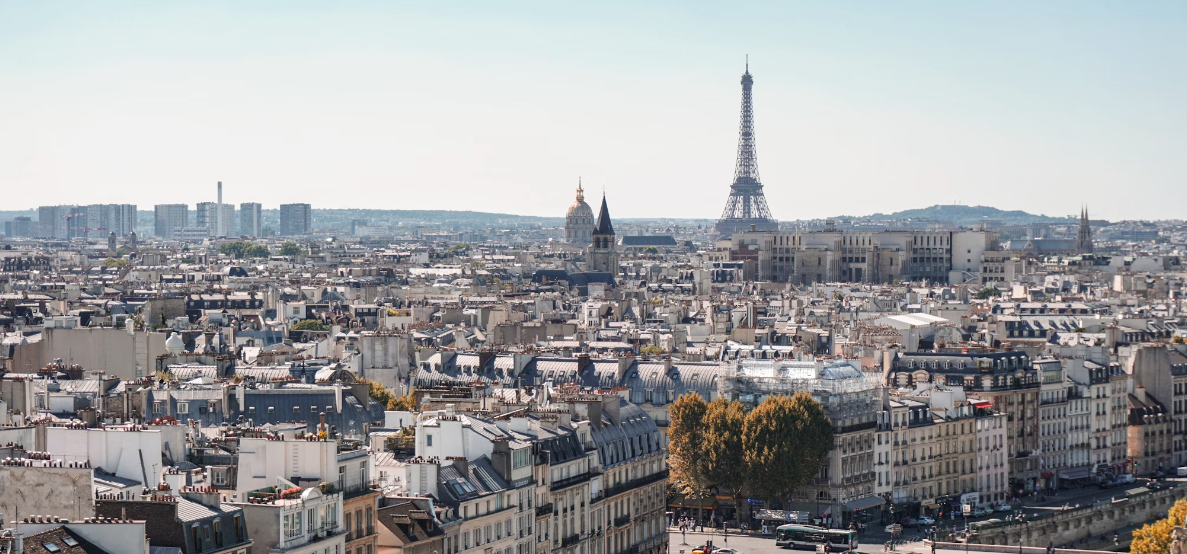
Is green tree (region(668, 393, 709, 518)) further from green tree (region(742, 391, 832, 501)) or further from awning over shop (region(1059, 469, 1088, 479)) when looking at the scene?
awning over shop (region(1059, 469, 1088, 479))

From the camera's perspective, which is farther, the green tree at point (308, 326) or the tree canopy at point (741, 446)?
the green tree at point (308, 326)

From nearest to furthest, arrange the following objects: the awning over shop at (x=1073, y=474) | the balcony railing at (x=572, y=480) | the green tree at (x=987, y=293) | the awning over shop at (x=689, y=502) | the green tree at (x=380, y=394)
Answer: the balcony railing at (x=572, y=480) < the green tree at (x=380, y=394) < the awning over shop at (x=689, y=502) < the awning over shop at (x=1073, y=474) < the green tree at (x=987, y=293)

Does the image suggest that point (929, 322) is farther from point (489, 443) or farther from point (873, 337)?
point (489, 443)

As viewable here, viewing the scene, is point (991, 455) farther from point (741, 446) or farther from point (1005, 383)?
point (741, 446)

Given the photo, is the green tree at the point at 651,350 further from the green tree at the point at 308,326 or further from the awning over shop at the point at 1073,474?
the green tree at the point at 308,326

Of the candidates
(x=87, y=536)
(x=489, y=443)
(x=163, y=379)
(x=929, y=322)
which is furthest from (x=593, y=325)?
(x=87, y=536)

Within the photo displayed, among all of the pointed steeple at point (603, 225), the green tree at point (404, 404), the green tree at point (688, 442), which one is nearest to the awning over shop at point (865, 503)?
the green tree at point (688, 442)

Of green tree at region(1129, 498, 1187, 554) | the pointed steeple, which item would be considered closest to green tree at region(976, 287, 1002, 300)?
the pointed steeple
